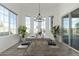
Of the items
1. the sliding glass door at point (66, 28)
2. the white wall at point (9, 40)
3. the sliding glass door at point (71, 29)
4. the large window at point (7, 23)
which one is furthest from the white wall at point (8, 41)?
the sliding glass door at point (66, 28)

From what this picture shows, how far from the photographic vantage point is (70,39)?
19.7 ft

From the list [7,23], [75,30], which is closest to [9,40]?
[7,23]

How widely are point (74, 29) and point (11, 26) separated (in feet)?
9.34

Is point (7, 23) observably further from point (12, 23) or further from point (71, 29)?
point (71, 29)

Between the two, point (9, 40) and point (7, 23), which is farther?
point (9, 40)

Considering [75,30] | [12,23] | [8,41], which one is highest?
[12,23]

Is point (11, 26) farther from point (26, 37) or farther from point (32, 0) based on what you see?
point (32, 0)

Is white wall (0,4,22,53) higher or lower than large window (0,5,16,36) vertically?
lower

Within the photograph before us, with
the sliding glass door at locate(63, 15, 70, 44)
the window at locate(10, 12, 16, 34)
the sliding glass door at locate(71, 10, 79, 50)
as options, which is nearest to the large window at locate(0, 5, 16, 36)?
the window at locate(10, 12, 16, 34)

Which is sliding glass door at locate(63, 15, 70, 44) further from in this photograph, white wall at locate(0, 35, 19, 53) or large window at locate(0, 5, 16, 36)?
large window at locate(0, 5, 16, 36)

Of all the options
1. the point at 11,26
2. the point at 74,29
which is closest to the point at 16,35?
the point at 11,26

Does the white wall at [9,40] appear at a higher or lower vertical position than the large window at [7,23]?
lower

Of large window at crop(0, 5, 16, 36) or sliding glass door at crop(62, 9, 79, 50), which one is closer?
large window at crop(0, 5, 16, 36)

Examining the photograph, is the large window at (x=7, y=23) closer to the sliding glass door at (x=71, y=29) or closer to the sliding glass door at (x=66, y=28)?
the sliding glass door at (x=71, y=29)
